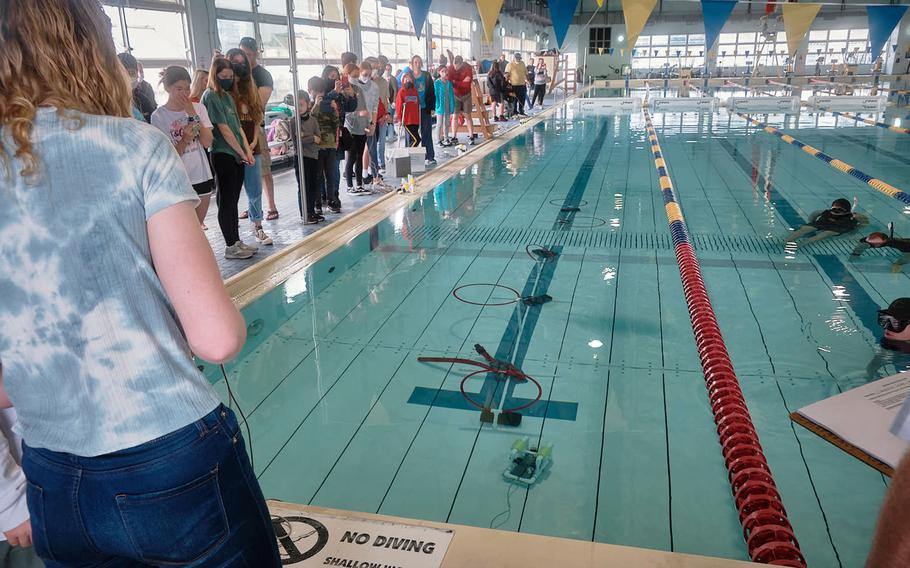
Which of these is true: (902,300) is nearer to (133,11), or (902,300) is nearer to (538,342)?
(538,342)

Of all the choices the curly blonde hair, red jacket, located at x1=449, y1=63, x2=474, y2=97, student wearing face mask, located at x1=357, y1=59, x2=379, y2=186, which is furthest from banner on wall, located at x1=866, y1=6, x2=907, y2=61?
the curly blonde hair

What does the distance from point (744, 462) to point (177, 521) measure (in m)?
1.73

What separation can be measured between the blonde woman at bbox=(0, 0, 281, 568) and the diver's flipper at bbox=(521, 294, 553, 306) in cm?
320

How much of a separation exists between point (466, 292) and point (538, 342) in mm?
868

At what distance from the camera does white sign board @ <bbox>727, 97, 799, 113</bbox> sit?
57.1 feet

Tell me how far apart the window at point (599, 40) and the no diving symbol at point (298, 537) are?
1429 inches

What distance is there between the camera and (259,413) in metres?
2.85

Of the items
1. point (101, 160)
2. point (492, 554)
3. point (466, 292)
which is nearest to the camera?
point (101, 160)

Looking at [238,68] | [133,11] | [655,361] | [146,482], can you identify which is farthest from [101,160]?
[133,11]

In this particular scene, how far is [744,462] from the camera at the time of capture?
204cm

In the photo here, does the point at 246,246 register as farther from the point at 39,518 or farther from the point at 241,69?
the point at 39,518

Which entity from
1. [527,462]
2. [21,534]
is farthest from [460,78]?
[21,534]

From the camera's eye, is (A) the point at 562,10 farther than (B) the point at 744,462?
Yes

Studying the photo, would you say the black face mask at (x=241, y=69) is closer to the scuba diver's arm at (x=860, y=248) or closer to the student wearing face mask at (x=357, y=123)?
the student wearing face mask at (x=357, y=123)
